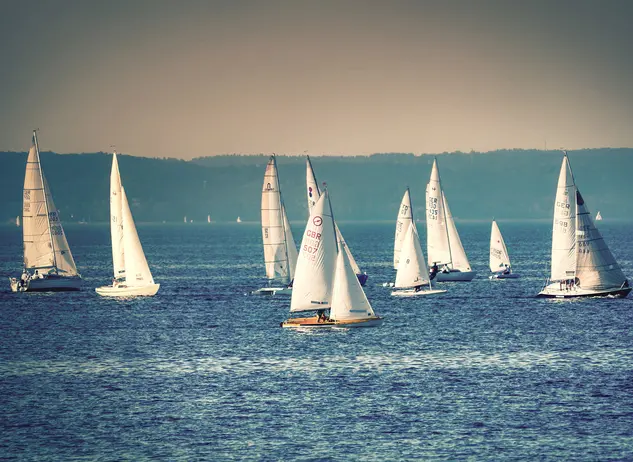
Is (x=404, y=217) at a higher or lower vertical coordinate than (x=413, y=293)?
higher

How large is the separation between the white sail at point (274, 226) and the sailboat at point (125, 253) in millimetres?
11979

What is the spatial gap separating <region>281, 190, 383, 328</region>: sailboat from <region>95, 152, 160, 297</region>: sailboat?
3056 cm

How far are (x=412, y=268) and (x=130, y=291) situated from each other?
2828cm

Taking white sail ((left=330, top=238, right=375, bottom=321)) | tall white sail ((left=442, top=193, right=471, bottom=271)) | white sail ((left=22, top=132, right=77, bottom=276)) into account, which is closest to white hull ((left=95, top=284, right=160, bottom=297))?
white sail ((left=22, top=132, right=77, bottom=276))

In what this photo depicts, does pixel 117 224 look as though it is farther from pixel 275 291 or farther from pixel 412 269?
pixel 412 269

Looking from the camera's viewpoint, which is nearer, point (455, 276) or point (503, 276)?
point (455, 276)

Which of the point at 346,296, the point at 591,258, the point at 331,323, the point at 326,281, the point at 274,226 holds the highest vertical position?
the point at 274,226

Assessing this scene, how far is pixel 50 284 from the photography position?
4719 inches

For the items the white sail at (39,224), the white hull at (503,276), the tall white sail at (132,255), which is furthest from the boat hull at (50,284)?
the white hull at (503,276)

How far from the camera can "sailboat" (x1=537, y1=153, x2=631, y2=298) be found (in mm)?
96438

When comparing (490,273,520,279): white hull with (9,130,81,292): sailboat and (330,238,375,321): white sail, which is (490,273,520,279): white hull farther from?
(330,238,375,321): white sail

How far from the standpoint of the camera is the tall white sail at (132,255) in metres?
106

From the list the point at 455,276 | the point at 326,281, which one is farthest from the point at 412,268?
the point at 326,281

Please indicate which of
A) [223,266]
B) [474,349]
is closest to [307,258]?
[474,349]
